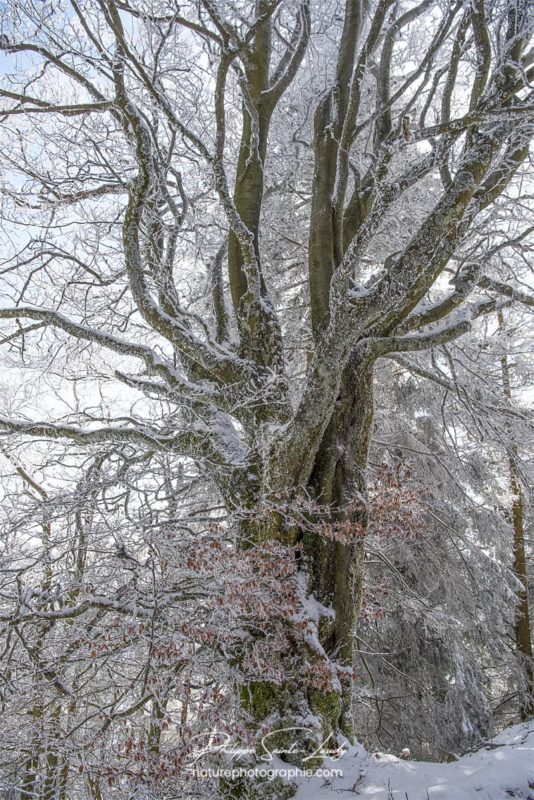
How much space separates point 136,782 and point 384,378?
6.76 m

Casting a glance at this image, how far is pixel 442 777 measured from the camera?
2.62 meters

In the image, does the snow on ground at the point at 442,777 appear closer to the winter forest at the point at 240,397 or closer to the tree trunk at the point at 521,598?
the winter forest at the point at 240,397

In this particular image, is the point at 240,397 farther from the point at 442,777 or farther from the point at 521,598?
the point at 521,598

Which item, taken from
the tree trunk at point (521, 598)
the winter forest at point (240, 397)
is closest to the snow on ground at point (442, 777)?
the winter forest at point (240, 397)
